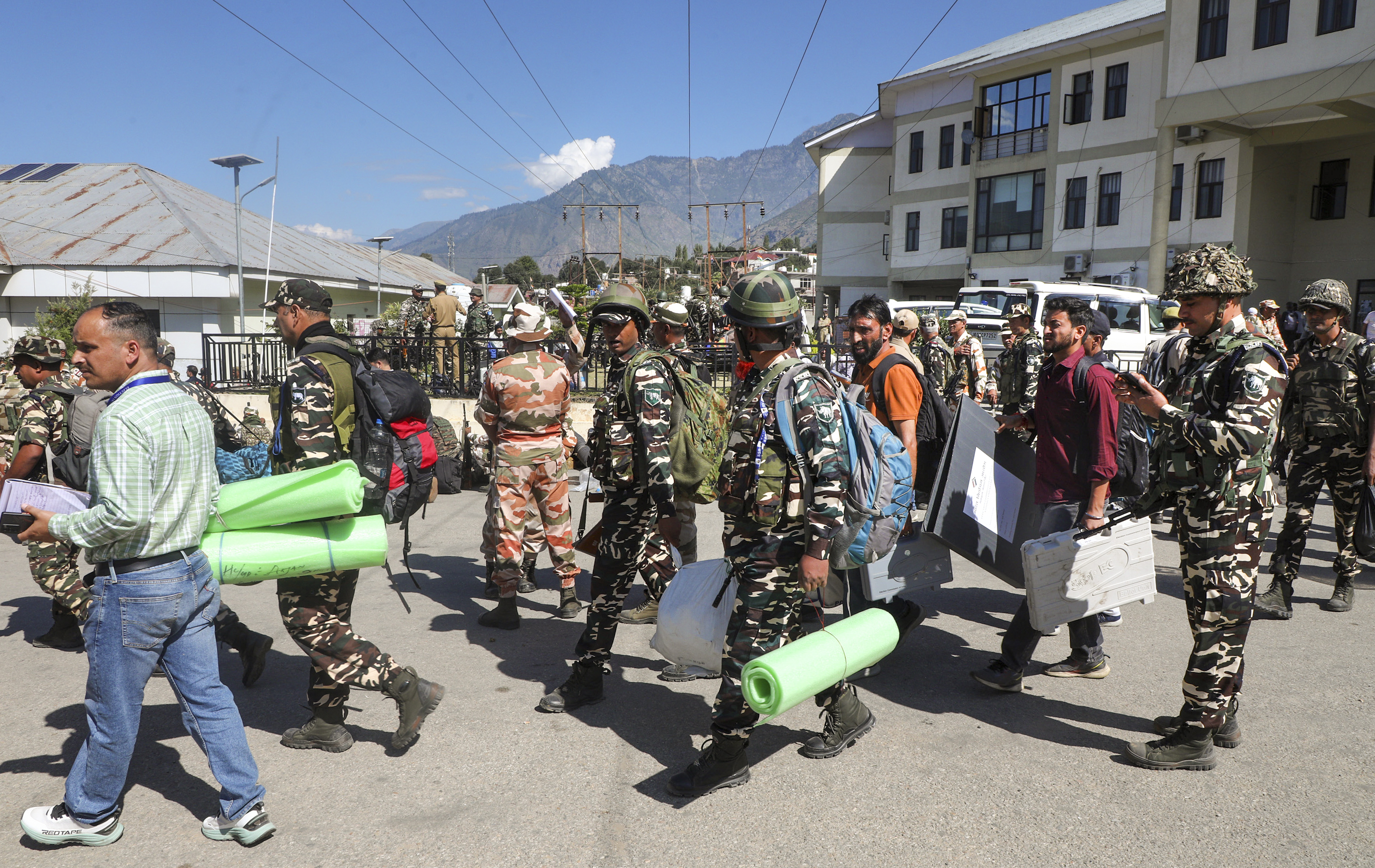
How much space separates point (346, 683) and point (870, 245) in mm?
39282

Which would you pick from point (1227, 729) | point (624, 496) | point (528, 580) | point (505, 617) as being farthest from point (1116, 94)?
point (624, 496)

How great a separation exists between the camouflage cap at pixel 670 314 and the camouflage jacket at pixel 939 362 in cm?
372

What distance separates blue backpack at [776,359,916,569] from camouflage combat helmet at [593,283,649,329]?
1.54 m

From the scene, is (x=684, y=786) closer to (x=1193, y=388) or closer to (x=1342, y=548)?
(x=1193, y=388)

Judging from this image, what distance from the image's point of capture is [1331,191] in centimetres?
2473

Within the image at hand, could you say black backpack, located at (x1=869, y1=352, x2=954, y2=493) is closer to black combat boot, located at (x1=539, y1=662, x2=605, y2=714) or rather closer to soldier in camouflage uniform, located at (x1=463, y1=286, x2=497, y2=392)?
black combat boot, located at (x1=539, y1=662, x2=605, y2=714)

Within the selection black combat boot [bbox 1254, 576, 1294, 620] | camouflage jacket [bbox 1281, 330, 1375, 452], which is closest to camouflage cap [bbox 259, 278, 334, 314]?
black combat boot [bbox 1254, 576, 1294, 620]

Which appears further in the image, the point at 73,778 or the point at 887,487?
the point at 887,487

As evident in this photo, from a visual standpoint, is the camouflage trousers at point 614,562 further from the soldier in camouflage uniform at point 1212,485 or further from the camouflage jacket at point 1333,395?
the camouflage jacket at point 1333,395

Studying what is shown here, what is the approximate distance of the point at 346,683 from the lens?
3686 mm

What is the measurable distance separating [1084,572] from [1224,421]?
100cm

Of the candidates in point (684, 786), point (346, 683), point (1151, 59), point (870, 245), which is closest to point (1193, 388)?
point (684, 786)

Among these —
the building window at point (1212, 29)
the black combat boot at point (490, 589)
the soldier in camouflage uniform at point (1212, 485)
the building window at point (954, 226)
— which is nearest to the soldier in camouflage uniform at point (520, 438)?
the black combat boot at point (490, 589)

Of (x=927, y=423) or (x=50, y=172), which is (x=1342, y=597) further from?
(x=50, y=172)
